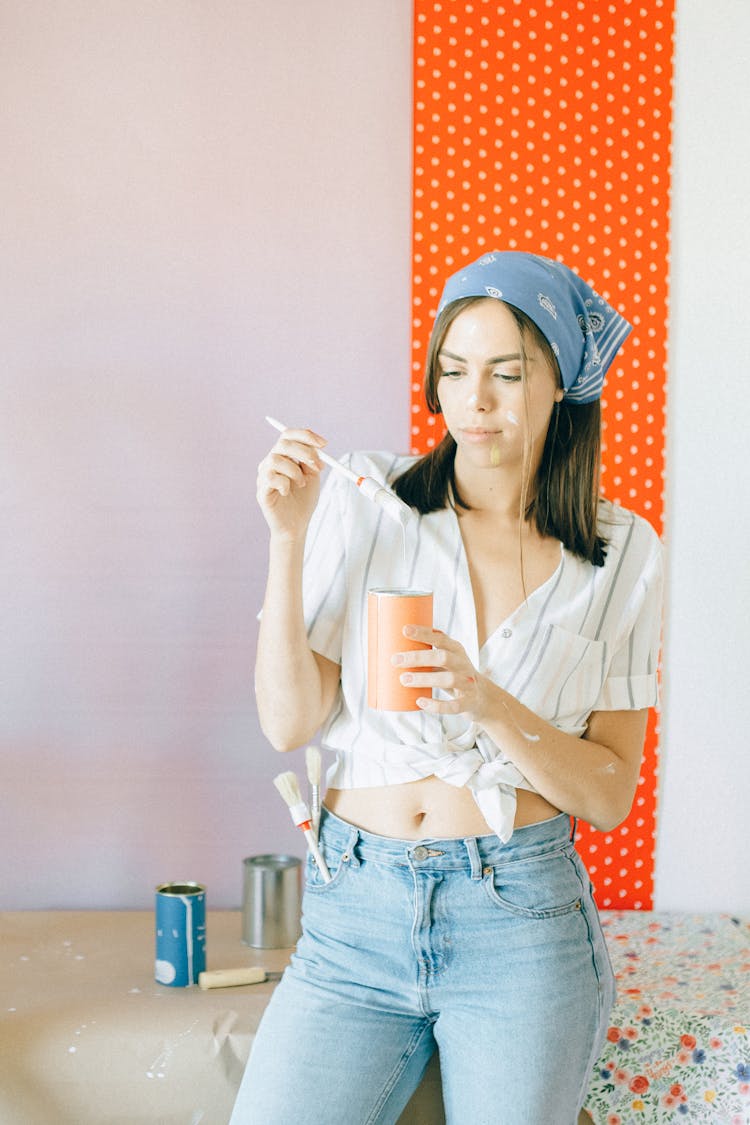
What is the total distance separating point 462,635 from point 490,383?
33 centimetres

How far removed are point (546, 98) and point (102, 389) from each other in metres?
0.95

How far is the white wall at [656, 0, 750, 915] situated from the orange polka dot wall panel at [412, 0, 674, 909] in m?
0.05

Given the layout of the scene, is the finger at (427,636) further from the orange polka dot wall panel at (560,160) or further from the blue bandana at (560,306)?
the orange polka dot wall panel at (560,160)

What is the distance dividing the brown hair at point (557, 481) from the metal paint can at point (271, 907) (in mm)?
697

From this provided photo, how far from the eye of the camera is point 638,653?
1531 millimetres

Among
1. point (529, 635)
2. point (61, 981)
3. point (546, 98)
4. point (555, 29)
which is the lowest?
point (61, 981)

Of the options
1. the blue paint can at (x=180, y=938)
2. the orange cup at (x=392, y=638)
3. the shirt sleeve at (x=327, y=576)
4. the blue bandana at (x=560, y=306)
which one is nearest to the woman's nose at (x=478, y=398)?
the blue bandana at (x=560, y=306)

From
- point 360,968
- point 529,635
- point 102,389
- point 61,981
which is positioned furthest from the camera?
point 102,389

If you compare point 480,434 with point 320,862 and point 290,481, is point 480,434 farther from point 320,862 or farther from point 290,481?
point 320,862

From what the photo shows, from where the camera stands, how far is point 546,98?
1957 mm

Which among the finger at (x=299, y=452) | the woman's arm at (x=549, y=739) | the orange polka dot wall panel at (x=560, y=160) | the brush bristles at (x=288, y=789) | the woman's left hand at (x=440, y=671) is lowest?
the brush bristles at (x=288, y=789)

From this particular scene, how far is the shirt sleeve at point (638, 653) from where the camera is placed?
1.51 meters

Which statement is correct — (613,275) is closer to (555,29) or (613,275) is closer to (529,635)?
(555,29)

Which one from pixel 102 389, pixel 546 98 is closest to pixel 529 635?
pixel 102 389
